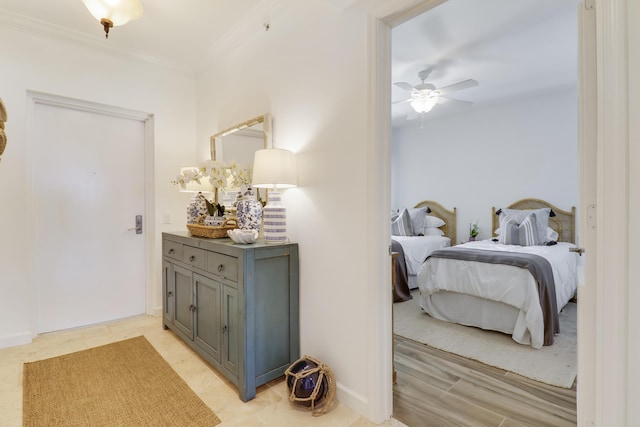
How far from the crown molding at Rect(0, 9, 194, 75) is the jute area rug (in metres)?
2.63

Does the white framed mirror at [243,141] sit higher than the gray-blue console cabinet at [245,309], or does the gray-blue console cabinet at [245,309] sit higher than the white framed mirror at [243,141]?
the white framed mirror at [243,141]

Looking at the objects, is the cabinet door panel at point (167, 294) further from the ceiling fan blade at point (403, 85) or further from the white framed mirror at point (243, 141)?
the ceiling fan blade at point (403, 85)

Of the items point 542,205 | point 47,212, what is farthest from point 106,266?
point 542,205

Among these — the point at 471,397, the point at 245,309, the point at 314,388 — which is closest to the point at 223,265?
the point at 245,309

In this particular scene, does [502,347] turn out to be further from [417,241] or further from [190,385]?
[190,385]

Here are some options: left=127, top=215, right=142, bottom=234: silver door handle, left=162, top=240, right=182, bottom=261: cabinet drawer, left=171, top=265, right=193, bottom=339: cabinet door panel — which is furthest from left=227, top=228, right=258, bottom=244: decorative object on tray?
left=127, top=215, right=142, bottom=234: silver door handle

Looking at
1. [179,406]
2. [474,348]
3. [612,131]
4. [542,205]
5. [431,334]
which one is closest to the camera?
[612,131]

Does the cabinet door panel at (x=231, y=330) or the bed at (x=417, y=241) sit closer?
the cabinet door panel at (x=231, y=330)

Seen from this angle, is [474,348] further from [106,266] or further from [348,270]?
[106,266]

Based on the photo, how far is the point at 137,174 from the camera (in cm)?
336

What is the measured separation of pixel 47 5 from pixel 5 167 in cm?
130

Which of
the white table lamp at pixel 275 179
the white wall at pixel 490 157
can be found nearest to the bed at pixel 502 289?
the white wall at pixel 490 157

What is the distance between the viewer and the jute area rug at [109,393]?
1742 mm

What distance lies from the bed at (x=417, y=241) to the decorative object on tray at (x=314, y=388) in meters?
1.86
